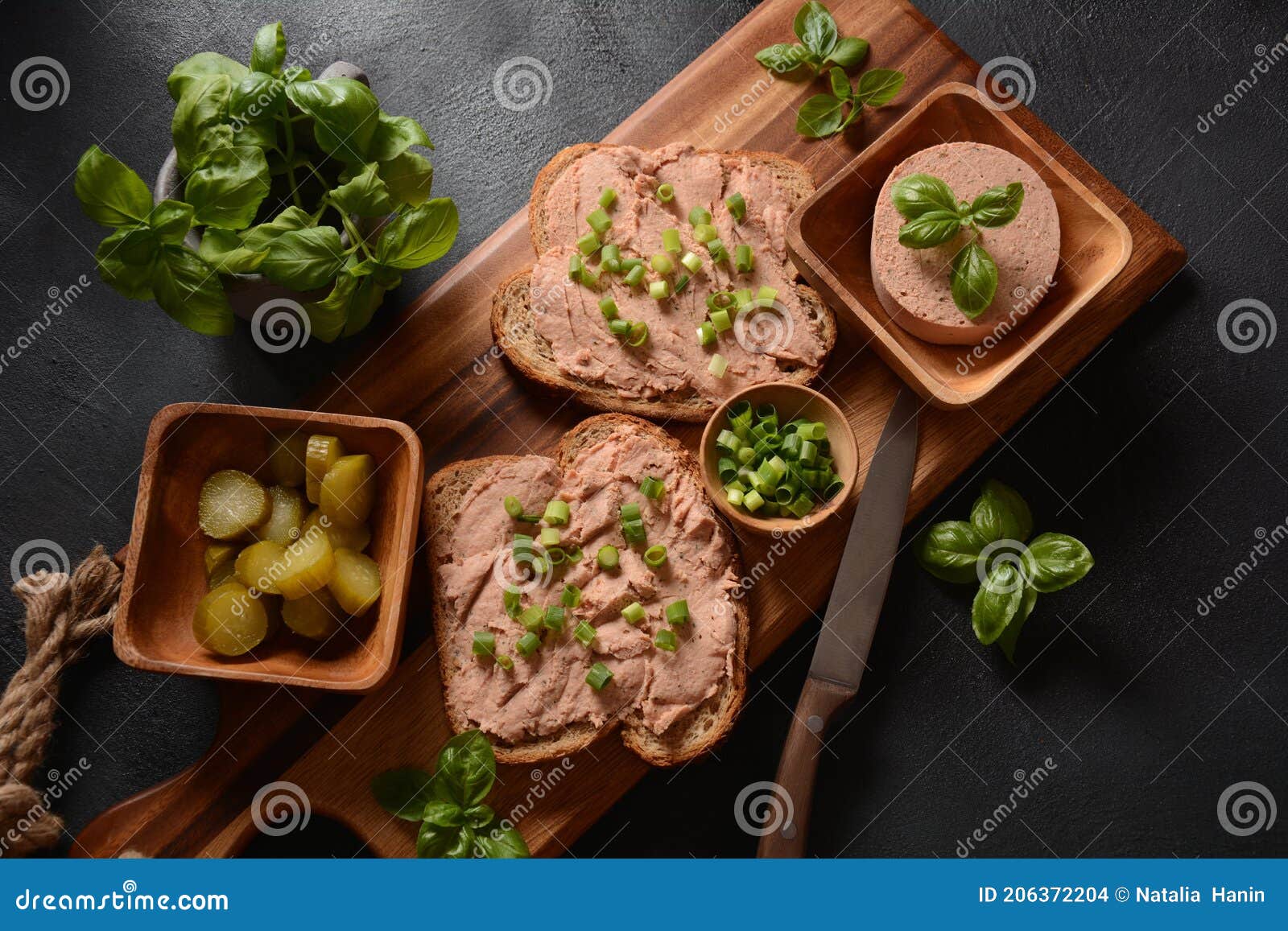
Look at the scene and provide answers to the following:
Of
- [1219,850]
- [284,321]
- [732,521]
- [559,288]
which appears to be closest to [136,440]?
[284,321]

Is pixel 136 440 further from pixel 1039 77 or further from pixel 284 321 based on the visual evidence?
pixel 1039 77

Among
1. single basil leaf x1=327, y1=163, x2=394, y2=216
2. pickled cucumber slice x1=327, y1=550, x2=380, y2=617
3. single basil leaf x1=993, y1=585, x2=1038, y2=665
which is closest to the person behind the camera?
single basil leaf x1=327, y1=163, x2=394, y2=216

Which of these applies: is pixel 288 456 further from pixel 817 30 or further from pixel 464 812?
pixel 817 30

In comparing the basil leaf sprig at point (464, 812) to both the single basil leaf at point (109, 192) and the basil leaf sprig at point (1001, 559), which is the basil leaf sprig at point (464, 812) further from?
the single basil leaf at point (109, 192)

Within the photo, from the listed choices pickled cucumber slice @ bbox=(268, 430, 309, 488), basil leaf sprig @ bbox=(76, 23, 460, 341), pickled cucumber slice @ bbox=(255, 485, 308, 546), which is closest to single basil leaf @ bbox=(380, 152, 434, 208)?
basil leaf sprig @ bbox=(76, 23, 460, 341)

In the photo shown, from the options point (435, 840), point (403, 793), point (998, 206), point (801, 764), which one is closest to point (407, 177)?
point (998, 206)

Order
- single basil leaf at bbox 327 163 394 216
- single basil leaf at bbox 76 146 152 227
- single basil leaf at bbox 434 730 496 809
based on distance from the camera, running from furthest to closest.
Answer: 1. single basil leaf at bbox 434 730 496 809
2. single basil leaf at bbox 327 163 394 216
3. single basil leaf at bbox 76 146 152 227

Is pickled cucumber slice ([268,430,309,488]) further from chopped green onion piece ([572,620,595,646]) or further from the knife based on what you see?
the knife

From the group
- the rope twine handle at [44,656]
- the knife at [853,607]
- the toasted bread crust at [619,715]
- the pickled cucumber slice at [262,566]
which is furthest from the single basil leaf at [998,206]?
the rope twine handle at [44,656]
